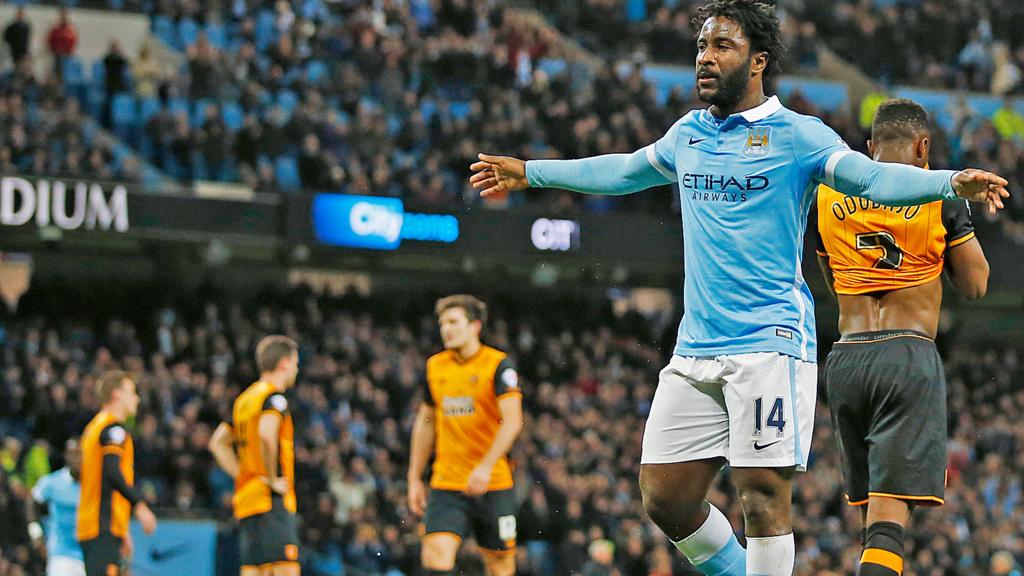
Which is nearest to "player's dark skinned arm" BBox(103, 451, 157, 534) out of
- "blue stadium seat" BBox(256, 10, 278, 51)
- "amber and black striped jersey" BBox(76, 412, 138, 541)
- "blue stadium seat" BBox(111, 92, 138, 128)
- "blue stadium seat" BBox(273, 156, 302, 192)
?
"amber and black striped jersey" BBox(76, 412, 138, 541)

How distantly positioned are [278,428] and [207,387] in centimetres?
903

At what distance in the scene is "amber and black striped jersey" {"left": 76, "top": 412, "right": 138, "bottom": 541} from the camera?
39.7 ft

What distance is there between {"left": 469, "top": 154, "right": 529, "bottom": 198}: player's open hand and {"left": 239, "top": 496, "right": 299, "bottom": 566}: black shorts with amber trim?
18.9 feet

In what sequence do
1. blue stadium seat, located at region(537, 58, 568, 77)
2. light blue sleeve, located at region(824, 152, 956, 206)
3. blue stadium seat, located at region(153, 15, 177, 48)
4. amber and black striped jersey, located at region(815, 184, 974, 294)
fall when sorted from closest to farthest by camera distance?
light blue sleeve, located at region(824, 152, 956, 206) → amber and black striped jersey, located at region(815, 184, 974, 294) → blue stadium seat, located at region(153, 15, 177, 48) → blue stadium seat, located at region(537, 58, 568, 77)

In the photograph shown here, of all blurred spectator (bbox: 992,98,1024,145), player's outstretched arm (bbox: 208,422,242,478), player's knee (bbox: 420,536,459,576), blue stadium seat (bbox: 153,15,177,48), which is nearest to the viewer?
player's knee (bbox: 420,536,459,576)

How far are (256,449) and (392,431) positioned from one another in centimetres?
875

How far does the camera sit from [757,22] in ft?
20.6

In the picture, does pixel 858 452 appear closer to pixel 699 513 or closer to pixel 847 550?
pixel 699 513

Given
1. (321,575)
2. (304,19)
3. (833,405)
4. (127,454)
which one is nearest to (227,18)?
(304,19)

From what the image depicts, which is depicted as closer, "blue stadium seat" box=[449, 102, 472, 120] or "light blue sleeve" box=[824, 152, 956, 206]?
"light blue sleeve" box=[824, 152, 956, 206]

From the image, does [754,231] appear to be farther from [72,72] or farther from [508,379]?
[72,72]

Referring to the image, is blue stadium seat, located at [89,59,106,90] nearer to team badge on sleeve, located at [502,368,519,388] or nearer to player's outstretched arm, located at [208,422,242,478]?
player's outstretched arm, located at [208,422,242,478]

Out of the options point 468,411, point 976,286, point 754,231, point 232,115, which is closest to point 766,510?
point 754,231

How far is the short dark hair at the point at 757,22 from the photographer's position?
20.5 feet
